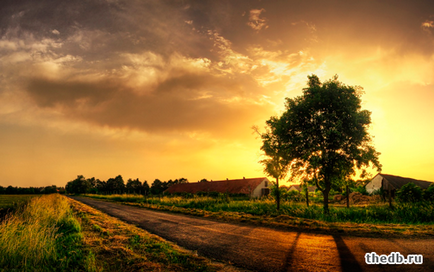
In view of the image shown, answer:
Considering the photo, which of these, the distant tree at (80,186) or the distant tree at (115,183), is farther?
the distant tree at (115,183)

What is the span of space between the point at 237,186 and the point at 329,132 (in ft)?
150

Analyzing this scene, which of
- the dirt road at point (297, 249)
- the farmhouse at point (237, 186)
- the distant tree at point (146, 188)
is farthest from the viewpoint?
the distant tree at point (146, 188)

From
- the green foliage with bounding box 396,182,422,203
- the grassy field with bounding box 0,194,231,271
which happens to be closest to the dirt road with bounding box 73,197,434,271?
the grassy field with bounding box 0,194,231,271

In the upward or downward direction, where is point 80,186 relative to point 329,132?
downward

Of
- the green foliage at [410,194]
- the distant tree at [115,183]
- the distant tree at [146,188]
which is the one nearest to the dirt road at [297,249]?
the green foliage at [410,194]

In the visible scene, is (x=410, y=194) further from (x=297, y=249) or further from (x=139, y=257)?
(x=139, y=257)

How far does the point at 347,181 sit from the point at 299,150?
4.84 metres

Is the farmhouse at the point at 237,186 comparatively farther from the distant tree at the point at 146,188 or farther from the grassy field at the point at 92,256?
the grassy field at the point at 92,256

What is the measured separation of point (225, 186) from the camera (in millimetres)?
62312

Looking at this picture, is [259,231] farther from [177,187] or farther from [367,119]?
[177,187]

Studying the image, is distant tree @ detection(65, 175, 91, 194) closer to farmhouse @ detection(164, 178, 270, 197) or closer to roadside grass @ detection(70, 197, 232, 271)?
farmhouse @ detection(164, 178, 270, 197)

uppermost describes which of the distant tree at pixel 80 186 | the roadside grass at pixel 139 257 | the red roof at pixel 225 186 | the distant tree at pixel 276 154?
the distant tree at pixel 276 154

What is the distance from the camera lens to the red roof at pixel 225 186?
55406mm

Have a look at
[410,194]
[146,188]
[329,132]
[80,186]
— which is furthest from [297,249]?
[80,186]
